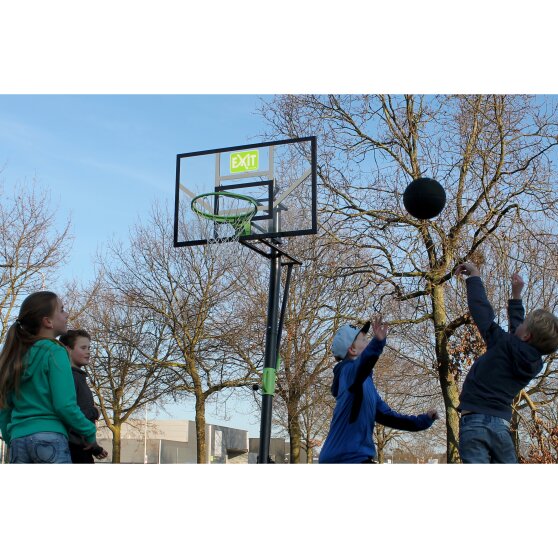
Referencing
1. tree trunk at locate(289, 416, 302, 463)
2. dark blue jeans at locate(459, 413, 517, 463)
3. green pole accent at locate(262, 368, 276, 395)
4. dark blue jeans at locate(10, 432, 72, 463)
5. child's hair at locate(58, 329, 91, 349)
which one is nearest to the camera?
dark blue jeans at locate(10, 432, 72, 463)

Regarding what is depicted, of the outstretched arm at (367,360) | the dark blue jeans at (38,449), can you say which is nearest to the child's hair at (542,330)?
the outstretched arm at (367,360)

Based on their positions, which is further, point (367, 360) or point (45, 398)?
point (367, 360)

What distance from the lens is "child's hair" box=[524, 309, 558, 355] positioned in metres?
4.46

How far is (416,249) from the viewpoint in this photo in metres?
13.1

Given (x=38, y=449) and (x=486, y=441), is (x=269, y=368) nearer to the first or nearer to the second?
(x=486, y=441)

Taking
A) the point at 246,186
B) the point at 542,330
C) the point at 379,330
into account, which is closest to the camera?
the point at 379,330

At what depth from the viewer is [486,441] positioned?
4.43 metres

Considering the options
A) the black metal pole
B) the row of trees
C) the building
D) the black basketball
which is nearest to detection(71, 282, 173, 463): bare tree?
the row of trees

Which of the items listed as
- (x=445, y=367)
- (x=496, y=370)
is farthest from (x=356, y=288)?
(x=496, y=370)

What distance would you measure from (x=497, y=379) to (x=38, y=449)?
2809 millimetres

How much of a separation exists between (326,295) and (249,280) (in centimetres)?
238

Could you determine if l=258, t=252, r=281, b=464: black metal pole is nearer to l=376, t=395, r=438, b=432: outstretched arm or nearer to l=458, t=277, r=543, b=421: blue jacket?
l=376, t=395, r=438, b=432: outstretched arm
